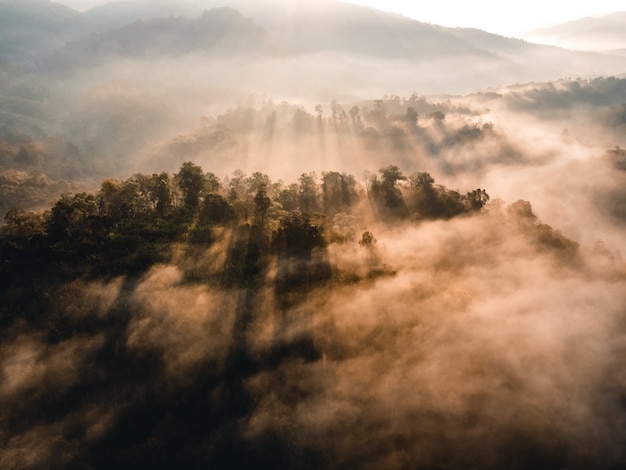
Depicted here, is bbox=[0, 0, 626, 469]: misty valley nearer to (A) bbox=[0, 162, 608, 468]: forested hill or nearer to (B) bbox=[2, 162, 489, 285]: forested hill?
(A) bbox=[0, 162, 608, 468]: forested hill

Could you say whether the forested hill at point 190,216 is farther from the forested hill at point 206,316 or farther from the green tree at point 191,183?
the forested hill at point 206,316

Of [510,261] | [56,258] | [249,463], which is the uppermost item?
[56,258]

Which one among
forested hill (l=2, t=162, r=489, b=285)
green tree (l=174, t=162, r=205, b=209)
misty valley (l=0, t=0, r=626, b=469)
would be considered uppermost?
green tree (l=174, t=162, r=205, b=209)

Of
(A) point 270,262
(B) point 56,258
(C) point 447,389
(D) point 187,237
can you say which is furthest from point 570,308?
(B) point 56,258

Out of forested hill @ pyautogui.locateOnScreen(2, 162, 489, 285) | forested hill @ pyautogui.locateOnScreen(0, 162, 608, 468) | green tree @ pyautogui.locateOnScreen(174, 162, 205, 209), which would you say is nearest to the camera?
forested hill @ pyautogui.locateOnScreen(0, 162, 608, 468)

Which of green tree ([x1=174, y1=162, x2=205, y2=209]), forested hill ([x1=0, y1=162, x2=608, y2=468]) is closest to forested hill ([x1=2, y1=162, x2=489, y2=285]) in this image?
green tree ([x1=174, y1=162, x2=205, y2=209])

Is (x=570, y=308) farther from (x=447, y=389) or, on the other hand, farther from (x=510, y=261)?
(x=447, y=389)

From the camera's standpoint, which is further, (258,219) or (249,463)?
(258,219)

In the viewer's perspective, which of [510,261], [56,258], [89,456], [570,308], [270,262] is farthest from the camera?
[510,261]

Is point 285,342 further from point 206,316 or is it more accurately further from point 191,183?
point 191,183

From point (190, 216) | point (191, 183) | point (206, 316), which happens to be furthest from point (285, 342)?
point (191, 183)

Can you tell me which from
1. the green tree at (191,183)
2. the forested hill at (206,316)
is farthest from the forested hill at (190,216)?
the forested hill at (206,316)
